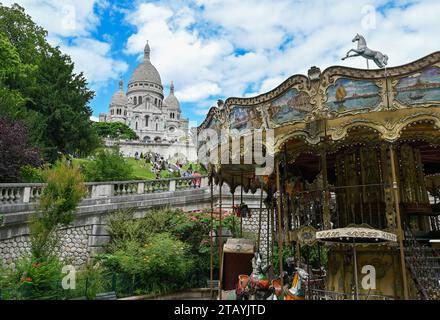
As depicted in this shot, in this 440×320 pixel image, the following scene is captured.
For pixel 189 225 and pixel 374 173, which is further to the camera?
pixel 189 225

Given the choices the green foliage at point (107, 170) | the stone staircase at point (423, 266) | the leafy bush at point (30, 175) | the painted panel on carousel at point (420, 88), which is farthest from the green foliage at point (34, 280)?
the green foliage at point (107, 170)

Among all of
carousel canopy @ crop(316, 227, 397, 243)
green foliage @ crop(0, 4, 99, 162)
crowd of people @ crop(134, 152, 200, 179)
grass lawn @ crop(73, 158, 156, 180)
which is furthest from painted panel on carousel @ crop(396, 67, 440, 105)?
green foliage @ crop(0, 4, 99, 162)

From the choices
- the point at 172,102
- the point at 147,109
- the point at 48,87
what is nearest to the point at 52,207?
the point at 48,87

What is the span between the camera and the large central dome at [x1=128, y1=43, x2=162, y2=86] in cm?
11794

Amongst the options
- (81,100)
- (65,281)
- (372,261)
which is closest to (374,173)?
(372,261)

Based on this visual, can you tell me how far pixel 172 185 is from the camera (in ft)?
61.3

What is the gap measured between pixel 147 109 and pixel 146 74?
15.4 m

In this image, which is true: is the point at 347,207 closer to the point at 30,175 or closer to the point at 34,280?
the point at 34,280

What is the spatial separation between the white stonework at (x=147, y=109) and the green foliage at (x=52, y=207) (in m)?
90.5

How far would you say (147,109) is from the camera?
111 m

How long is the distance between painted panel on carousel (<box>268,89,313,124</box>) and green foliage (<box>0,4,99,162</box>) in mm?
20971
